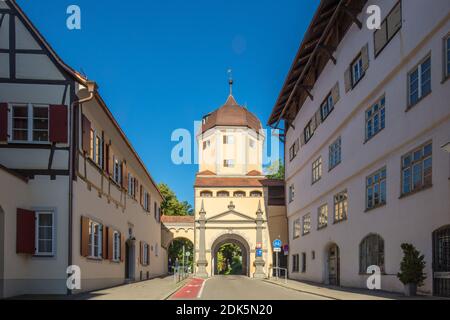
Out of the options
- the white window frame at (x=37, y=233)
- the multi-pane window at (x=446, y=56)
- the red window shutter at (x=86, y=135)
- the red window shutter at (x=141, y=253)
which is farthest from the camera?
the red window shutter at (x=141, y=253)

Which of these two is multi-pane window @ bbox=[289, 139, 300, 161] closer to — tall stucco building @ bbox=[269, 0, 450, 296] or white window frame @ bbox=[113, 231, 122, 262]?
tall stucco building @ bbox=[269, 0, 450, 296]

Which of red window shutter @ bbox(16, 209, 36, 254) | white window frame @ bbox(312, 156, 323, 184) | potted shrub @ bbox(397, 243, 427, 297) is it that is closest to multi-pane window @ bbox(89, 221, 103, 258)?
red window shutter @ bbox(16, 209, 36, 254)

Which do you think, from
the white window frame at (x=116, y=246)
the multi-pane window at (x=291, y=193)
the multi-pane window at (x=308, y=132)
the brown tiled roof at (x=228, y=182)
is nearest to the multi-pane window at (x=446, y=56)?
the white window frame at (x=116, y=246)

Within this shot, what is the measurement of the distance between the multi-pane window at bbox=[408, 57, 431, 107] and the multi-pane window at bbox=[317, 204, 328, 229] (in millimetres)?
15146

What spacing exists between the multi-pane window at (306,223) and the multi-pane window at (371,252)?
1359cm

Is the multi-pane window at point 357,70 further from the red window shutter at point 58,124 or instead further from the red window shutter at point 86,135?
the red window shutter at point 58,124

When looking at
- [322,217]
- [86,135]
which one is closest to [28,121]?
[86,135]

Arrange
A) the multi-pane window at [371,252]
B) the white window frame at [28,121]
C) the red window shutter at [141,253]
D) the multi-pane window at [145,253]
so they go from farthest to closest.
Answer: the multi-pane window at [145,253], the red window shutter at [141,253], the multi-pane window at [371,252], the white window frame at [28,121]

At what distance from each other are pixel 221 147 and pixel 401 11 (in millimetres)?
52294

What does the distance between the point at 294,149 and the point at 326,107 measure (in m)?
12.3

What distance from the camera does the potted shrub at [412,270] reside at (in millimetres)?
18578

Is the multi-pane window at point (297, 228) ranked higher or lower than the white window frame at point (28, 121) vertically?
lower

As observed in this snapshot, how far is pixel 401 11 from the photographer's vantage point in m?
21.0

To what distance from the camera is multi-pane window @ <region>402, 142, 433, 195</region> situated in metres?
18.7
